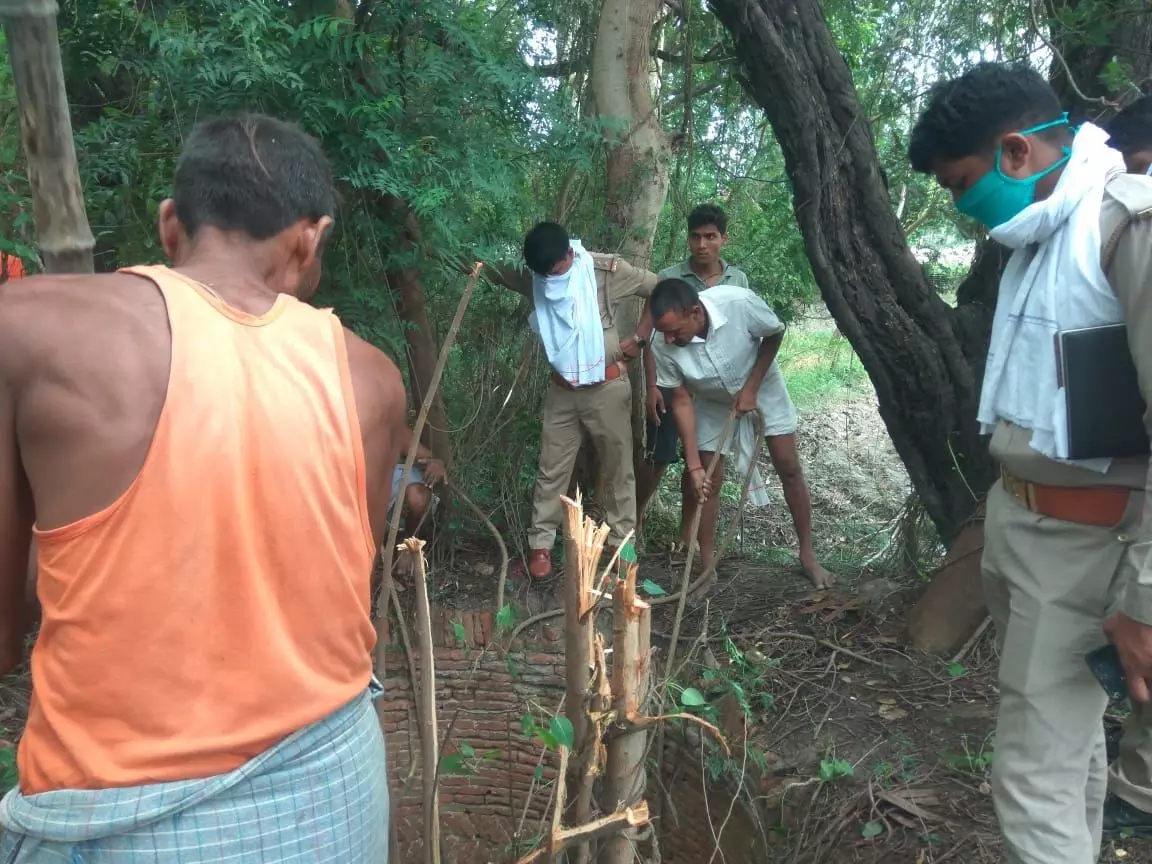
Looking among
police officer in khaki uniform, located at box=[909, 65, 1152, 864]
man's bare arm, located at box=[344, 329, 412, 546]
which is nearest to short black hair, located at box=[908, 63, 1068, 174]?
police officer in khaki uniform, located at box=[909, 65, 1152, 864]

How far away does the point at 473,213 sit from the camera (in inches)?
141

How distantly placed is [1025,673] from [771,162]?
5.33m

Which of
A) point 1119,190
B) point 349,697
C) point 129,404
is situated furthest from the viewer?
point 1119,190

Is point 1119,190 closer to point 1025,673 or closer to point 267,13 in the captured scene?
point 1025,673

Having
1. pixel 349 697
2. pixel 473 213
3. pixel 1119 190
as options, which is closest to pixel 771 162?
pixel 473 213

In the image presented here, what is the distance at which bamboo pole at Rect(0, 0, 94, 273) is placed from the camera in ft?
3.97

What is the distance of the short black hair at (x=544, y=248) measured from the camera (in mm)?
3844

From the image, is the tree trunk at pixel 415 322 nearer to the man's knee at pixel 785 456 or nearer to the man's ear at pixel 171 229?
the man's knee at pixel 785 456

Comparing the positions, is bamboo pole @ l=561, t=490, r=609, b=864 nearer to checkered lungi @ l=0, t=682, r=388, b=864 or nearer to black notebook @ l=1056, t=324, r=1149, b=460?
checkered lungi @ l=0, t=682, r=388, b=864

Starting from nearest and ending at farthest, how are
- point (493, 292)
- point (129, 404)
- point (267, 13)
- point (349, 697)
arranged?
point (129, 404) → point (349, 697) → point (267, 13) → point (493, 292)

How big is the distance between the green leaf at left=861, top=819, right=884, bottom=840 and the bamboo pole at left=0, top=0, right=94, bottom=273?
2560 mm

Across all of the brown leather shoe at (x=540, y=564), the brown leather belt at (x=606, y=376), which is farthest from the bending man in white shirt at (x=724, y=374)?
the brown leather shoe at (x=540, y=564)

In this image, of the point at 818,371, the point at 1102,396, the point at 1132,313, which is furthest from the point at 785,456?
the point at 818,371

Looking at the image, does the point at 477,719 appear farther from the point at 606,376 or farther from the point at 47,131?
the point at 47,131
